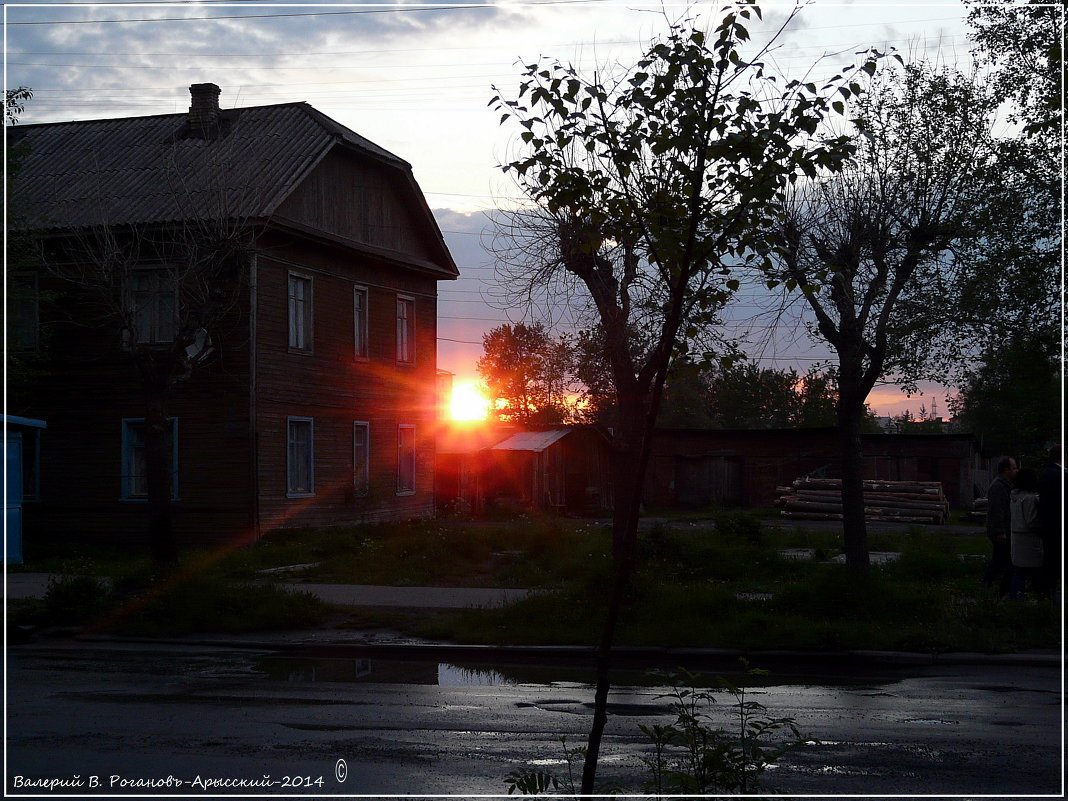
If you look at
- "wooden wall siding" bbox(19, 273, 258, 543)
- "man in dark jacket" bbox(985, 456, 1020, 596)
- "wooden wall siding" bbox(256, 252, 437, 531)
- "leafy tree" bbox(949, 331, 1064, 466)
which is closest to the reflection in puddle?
"man in dark jacket" bbox(985, 456, 1020, 596)

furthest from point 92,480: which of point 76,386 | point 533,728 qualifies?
point 533,728

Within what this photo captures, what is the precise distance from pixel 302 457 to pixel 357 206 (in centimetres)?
692

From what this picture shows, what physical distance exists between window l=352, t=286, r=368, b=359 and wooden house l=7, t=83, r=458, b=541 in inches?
1.9

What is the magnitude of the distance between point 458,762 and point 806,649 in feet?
18.8

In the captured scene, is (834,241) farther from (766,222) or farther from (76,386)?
(76,386)

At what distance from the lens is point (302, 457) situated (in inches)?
1029

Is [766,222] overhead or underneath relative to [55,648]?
overhead

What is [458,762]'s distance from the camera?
22.7 feet

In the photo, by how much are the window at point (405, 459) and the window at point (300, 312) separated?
17.4ft

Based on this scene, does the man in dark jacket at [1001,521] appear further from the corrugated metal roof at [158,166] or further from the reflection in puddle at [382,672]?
the corrugated metal roof at [158,166]

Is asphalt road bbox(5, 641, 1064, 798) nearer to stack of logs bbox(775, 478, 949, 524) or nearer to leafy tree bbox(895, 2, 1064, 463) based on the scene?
leafy tree bbox(895, 2, 1064, 463)

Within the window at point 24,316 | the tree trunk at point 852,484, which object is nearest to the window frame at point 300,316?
the window at point 24,316

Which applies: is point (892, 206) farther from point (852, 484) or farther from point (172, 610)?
point (172, 610)

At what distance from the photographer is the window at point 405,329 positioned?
100 ft
